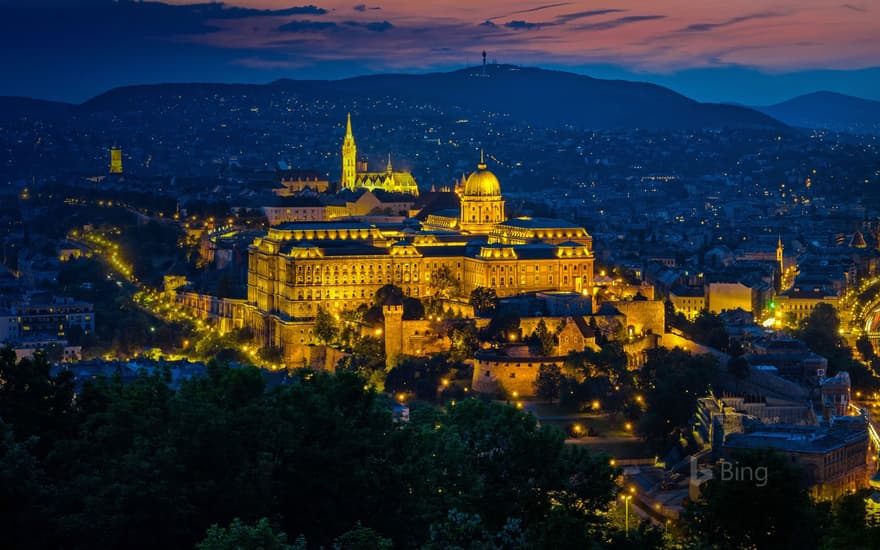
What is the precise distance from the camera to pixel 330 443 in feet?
86.8

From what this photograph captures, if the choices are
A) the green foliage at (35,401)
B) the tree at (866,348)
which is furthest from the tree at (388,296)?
the green foliage at (35,401)

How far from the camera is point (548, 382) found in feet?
176

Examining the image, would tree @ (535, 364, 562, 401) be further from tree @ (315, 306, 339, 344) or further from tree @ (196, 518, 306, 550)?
tree @ (196, 518, 306, 550)

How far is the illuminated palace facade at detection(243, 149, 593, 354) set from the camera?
2574 inches

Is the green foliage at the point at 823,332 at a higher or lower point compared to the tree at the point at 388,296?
lower

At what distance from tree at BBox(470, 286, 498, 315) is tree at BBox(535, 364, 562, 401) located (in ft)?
21.3

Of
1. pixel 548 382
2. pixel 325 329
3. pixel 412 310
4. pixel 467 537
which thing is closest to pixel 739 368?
pixel 548 382

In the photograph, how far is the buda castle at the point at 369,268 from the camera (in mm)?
65375

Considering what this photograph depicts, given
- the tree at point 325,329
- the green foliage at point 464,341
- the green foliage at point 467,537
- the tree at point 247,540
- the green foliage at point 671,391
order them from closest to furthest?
the tree at point 247,540 < the green foliage at point 467,537 < the green foliage at point 671,391 < the green foliage at point 464,341 < the tree at point 325,329

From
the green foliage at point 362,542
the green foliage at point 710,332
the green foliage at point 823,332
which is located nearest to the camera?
the green foliage at point 362,542

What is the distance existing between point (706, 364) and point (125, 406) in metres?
29.2

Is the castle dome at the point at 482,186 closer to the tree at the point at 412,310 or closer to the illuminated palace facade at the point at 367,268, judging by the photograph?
the illuminated palace facade at the point at 367,268

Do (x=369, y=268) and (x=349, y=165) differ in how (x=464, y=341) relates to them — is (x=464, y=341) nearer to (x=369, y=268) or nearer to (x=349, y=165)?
(x=369, y=268)

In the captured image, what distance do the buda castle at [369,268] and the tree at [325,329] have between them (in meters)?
0.91
